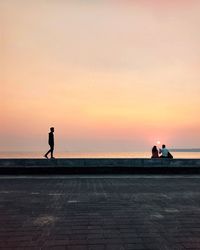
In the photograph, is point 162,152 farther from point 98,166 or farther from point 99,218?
point 99,218

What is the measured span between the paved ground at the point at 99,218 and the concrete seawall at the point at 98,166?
4714mm

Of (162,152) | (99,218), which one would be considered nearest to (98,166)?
(162,152)

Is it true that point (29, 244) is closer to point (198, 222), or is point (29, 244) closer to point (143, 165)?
point (198, 222)

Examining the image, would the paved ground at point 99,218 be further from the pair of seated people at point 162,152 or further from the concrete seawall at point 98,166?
the pair of seated people at point 162,152

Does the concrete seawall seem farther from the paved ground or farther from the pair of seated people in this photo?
the paved ground

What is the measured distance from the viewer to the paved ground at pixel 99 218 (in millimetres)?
5305

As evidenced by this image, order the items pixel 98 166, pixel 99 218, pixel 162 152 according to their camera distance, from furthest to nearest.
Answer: pixel 162 152 < pixel 98 166 < pixel 99 218

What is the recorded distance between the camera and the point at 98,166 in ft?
53.9

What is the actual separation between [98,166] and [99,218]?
31.2ft

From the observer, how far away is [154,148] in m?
19.2

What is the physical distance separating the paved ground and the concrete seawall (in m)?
4.71

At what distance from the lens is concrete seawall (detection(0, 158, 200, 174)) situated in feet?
53.0

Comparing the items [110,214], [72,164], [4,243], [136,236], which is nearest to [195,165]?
[72,164]

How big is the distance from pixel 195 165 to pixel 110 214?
1035 centimetres
